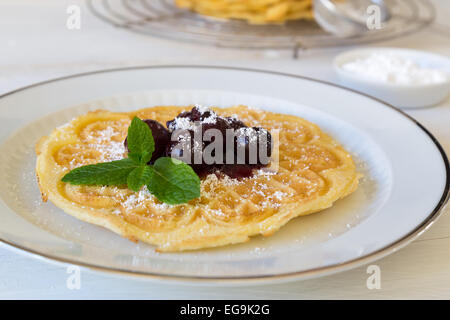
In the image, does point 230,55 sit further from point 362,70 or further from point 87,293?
point 87,293

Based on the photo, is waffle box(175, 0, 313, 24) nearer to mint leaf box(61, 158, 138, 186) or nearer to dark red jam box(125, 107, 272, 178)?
dark red jam box(125, 107, 272, 178)

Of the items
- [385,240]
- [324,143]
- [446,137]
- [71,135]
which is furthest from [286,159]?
[446,137]

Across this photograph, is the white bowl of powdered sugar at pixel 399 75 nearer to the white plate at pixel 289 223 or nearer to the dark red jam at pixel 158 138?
the white plate at pixel 289 223

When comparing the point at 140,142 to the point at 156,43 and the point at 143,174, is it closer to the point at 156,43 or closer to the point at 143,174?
the point at 143,174

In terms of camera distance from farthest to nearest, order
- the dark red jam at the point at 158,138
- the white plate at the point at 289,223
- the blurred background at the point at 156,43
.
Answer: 1. the blurred background at the point at 156,43
2. the dark red jam at the point at 158,138
3. the white plate at the point at 289,223

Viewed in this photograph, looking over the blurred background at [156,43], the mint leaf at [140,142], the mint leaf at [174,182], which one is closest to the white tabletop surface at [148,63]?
the blurred background at [156,43]

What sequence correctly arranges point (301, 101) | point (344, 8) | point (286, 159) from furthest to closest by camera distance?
1. point (344, 8)
2. point (301, 101)
3. point (286, 159)
